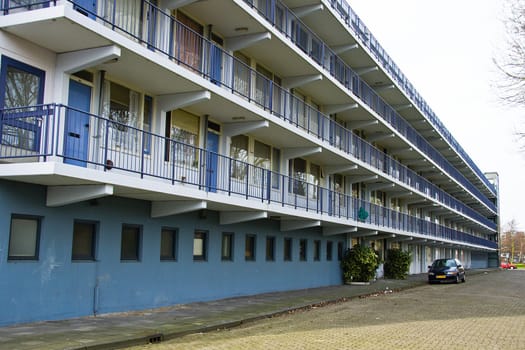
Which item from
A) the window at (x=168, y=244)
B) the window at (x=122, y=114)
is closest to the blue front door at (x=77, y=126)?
the window at (x=122, y=114)

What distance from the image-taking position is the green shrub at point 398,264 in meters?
33.4

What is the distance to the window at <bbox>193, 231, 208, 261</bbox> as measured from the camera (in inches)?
678

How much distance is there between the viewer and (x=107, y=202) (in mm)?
13648

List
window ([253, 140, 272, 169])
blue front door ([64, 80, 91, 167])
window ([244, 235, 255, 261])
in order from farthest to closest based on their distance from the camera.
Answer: window ([253, 140, 272, 169])
window ([244, 235, 255, 261])
blue front door ([64, 80, 91, 167])

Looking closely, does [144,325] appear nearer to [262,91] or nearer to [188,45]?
[188,45]

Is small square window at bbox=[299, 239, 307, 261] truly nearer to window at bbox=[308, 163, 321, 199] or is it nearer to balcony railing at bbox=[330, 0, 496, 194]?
window at bbox=[308, 163, 321, 199]

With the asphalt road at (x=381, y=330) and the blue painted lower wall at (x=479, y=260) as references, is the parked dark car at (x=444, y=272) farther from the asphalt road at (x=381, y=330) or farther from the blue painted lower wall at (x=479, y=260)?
the blue painted lower wall at (x=479, y=260)

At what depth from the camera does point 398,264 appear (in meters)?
33.4

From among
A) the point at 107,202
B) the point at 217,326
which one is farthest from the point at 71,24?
the point at 217,326

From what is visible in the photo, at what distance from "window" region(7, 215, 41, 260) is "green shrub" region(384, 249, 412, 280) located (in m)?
25.3

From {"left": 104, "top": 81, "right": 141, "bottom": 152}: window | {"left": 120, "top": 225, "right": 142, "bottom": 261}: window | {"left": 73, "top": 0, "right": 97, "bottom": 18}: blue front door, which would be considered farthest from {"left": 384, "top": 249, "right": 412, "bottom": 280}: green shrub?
{"left": 73, "top": 0, "right": 97, "bottom": 18}: blue front door

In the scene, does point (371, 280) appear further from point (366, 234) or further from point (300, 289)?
point (300, 289)

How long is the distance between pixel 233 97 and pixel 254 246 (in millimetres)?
6251

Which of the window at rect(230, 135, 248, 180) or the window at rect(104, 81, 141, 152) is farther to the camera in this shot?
the window at rect(230, 135, 248, 180)
